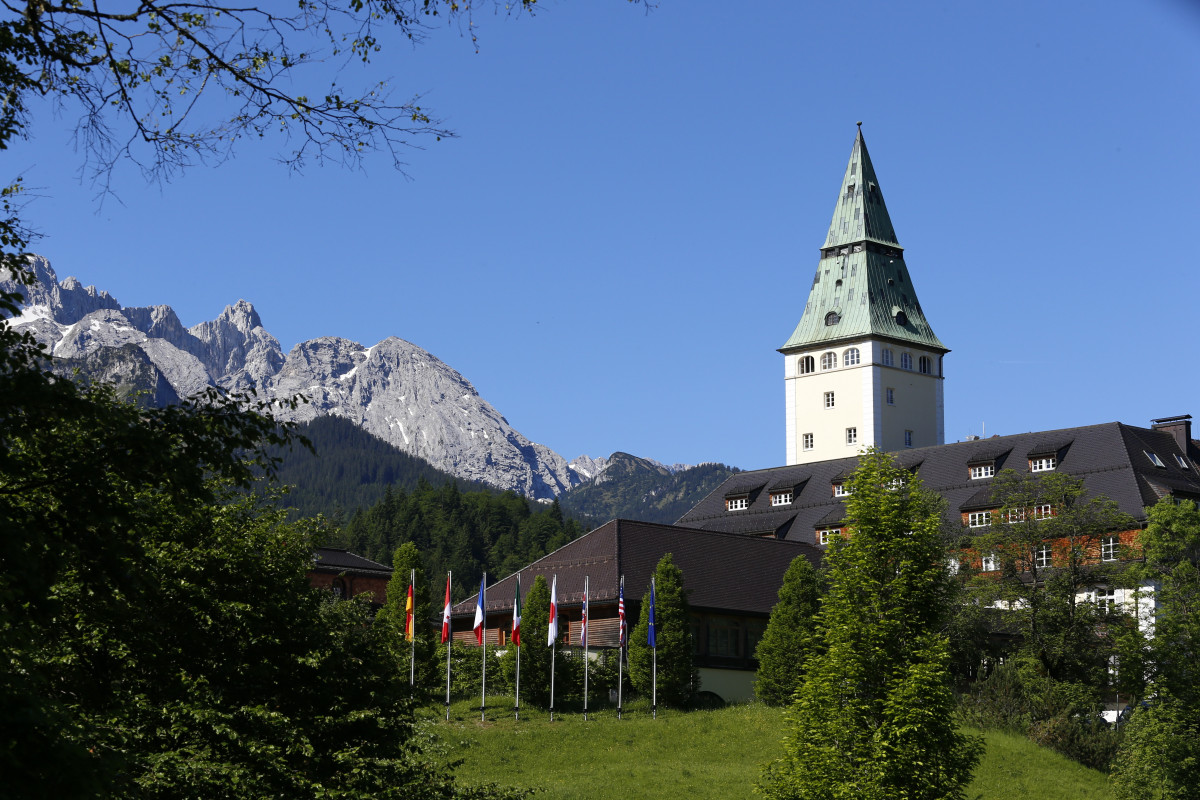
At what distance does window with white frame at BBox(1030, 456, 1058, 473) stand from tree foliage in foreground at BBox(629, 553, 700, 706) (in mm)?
25973

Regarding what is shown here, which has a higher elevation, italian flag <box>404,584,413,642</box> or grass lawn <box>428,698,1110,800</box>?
italian flag <box>404,584,413,642</box>

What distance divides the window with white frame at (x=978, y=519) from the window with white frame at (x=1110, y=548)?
39.4 ft

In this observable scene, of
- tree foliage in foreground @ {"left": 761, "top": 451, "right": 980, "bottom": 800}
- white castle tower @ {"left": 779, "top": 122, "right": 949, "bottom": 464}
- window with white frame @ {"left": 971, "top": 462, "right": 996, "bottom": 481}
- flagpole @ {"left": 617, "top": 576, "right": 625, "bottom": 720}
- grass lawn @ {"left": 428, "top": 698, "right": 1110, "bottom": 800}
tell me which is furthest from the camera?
white castle tower @ {"left": 779, "top": 122, "right": 949, "bottom": 464}

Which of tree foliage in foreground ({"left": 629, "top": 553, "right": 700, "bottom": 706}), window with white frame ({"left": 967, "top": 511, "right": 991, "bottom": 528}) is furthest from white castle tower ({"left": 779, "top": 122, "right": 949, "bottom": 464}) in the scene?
tree foliage in foreground ({"left": 629, "top": 553, "right": 700, "bottom": 706})

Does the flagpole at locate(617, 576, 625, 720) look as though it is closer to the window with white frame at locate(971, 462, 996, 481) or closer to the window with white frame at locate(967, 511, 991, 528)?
the window with white frame at locate(967, 511, 991, 528)

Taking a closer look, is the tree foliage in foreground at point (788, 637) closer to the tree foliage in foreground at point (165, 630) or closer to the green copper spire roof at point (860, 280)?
the tree foliage in foreground at point (165, 630)

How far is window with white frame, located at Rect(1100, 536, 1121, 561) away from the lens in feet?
180

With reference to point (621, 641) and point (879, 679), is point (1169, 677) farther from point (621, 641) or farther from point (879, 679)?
point (621, 641)

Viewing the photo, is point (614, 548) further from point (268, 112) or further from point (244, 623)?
point (268, 112)

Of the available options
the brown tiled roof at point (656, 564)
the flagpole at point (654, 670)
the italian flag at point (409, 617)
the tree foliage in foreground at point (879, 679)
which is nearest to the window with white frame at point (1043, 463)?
the brown tiled roof at point (656, 564)

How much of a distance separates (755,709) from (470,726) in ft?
35.9

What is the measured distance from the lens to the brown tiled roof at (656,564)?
203 feet

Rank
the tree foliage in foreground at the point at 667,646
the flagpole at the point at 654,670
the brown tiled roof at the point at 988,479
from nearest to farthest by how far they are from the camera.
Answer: the flagpole at the point at 654,670 → the tree foliage in foreground at the point at 667,646 → the brown tiled roof at the point at 988,479

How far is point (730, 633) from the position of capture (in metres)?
62.2
